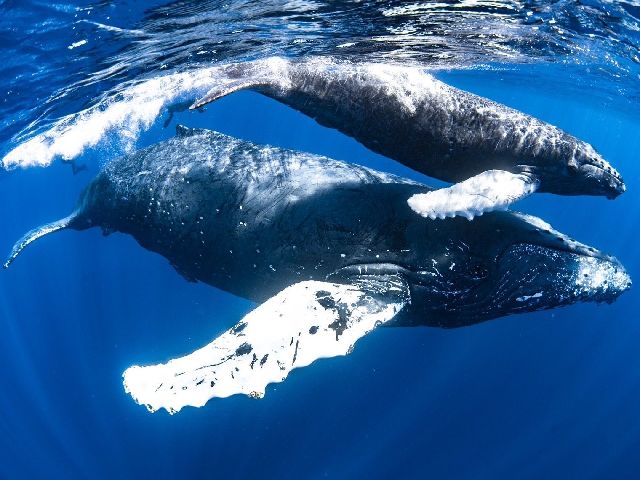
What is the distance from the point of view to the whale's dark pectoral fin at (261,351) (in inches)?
167

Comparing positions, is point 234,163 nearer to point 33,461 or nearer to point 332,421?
point 332,421

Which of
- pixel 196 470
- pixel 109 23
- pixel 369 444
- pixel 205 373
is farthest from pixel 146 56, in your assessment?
pixel 369 444

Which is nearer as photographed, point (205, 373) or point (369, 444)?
point (205, 373)

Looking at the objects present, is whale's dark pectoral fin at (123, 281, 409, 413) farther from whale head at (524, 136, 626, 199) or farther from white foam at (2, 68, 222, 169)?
white foam at (2, 68, 222, 169)

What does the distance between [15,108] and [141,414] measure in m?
12.2

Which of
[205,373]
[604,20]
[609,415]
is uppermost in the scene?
[604,20]

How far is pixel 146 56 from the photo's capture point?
1230 cm

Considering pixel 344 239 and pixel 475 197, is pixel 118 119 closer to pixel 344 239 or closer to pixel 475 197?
pixel 344 239

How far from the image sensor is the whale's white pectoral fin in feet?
15.9

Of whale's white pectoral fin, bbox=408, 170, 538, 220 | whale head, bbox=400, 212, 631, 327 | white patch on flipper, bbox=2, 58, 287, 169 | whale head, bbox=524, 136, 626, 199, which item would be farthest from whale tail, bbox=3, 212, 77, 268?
whale head, bbox=524, 136, 626, 199

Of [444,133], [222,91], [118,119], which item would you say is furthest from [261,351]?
[118,119]

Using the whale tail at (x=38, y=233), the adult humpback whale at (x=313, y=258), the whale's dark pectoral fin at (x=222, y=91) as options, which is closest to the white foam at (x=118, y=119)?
the whale tail at (x=38, y=233)

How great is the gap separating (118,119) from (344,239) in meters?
16.6

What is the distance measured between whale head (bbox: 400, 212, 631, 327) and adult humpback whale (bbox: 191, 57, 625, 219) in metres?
0.75
